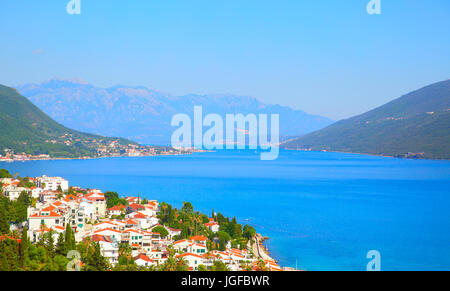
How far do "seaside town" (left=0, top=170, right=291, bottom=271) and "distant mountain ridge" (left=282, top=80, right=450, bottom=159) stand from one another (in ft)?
174

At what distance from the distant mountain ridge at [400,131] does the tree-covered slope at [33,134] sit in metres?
43.4

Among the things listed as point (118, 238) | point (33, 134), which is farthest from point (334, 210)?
point (33, 134)

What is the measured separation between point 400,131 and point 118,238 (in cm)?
7226

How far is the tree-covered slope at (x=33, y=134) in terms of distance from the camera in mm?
54459

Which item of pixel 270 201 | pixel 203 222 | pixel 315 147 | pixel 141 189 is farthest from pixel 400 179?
pixel 315 147

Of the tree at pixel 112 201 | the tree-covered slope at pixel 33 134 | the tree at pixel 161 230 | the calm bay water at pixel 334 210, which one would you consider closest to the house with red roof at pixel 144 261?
the tree at pixel 161 230

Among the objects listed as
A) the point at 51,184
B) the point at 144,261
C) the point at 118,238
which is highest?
the point at 51,184

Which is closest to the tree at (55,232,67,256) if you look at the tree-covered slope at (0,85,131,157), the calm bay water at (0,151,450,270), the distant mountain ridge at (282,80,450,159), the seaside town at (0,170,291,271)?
the seaside town at (0,170,291,271)

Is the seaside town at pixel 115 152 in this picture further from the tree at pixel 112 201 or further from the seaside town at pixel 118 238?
the seaside town at pixel 118 238

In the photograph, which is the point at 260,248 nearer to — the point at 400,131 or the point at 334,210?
the point at 334,210

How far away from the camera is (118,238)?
432 inches

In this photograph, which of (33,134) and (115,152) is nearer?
(33,134)

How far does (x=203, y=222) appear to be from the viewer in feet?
49.2

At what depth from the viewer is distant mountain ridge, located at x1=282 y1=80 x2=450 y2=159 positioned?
65.9 meters
